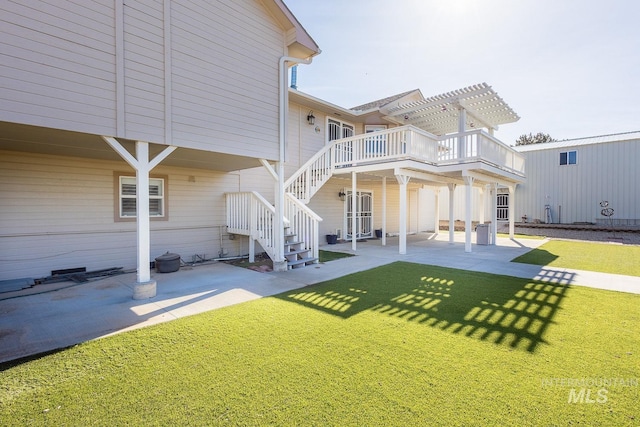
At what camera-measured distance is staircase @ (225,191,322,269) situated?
7668mm

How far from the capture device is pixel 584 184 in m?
17.6

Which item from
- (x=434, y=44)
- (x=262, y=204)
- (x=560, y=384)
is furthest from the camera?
(x=434, y=44)

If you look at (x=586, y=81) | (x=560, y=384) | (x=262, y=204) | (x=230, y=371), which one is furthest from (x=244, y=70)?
(x=586, y=81)

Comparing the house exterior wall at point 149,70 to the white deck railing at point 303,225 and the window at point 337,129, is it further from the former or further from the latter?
the window at point 337,129

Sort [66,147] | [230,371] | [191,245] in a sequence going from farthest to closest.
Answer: [191,245], [66,147], [230,371]

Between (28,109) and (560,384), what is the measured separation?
6787 millimetres

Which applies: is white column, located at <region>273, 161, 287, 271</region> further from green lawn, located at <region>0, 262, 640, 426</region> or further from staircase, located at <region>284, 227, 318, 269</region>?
green lawn, located at <region>0, 262, 640, 426</region>

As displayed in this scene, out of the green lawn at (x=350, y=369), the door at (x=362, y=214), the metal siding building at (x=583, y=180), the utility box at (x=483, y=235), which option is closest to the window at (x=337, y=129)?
the door at (x=362, y=214)

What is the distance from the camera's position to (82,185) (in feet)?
22.4

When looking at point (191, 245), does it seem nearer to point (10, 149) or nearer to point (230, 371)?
point (10, 149)

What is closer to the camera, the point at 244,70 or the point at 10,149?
the point at 10,149

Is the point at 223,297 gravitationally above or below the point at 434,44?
below

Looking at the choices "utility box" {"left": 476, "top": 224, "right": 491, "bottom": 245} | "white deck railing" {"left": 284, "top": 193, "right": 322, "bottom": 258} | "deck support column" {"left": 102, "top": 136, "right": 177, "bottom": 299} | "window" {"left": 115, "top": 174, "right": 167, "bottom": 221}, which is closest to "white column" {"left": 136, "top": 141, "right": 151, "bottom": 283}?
"deck support column" {"left": 102, "top": 136, "right": 177, "bottom": 299}

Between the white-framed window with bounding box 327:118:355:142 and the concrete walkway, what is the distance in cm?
592
